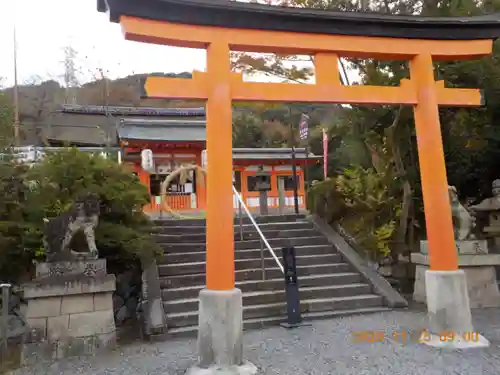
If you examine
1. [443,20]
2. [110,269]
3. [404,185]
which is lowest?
[110,269]

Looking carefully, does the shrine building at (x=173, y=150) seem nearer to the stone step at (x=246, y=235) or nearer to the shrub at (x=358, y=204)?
the shrub at (x=358, y=204)

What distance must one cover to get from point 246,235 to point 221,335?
15.6 ft

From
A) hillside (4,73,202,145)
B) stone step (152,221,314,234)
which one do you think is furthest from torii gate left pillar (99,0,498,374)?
hillside (4,73,202,145)

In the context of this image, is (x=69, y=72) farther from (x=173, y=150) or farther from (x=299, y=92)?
(x=299, y=92)

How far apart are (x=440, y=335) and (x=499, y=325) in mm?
1590

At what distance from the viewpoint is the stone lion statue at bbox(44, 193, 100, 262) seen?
5.69 meters

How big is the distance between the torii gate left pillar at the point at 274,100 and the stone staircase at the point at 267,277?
6.14 ft

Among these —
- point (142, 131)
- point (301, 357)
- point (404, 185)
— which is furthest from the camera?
point (142, 131)

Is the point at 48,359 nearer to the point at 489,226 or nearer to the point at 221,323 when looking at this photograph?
the point at 221,323

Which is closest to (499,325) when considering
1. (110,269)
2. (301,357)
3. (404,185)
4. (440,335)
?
(440,335)

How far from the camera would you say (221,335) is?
4480 mm

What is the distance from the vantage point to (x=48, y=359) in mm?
5359

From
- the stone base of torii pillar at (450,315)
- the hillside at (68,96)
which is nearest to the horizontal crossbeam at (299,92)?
the stone base of torii pillar at (450,315)

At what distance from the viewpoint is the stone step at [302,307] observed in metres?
6.36
